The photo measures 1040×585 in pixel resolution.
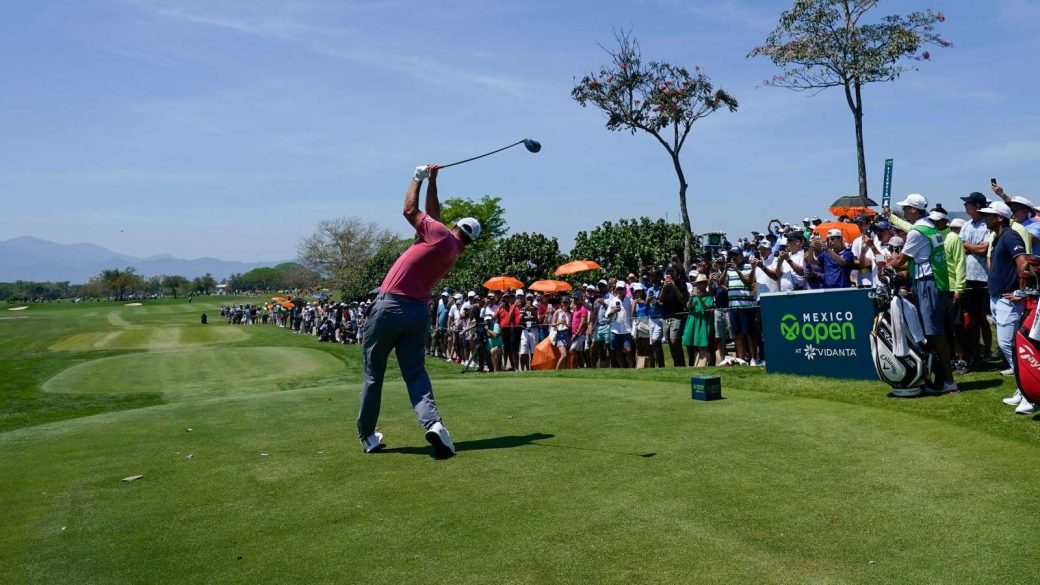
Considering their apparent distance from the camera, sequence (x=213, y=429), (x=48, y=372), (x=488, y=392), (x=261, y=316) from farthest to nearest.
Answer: (x=261, y=316) → (x=48, y=372) → (x=488, y=392) → (x=213, y=429)

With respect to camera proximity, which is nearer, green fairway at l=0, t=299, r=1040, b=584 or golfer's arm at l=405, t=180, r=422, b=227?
green fairway at l=0, t=299, r=1040, b=584

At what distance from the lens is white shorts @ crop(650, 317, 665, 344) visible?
1850cm

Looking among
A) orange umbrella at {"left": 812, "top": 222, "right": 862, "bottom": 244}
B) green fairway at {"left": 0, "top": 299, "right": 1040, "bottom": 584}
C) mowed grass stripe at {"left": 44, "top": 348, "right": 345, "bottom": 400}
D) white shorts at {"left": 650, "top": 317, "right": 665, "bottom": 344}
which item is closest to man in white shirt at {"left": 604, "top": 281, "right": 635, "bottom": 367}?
white shorts at {"left": 650, "top": 317, "right": 665, "bottom": 344}

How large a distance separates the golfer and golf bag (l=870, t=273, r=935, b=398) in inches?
194

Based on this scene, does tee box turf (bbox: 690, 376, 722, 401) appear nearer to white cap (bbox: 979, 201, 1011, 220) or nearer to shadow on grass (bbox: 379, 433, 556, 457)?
shadow on grass (bbox: 379, 433, 556, 457)

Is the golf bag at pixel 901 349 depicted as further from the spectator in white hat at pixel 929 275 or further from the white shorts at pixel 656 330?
the white shorts at pixel 656 330

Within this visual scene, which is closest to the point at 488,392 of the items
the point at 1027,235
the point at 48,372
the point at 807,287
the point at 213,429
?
the point at 213,429

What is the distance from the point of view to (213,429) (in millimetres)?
9469

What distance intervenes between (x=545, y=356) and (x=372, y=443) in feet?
44.7

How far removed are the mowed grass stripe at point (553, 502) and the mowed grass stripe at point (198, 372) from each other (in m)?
11.1

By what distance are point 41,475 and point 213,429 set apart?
82.4 inches

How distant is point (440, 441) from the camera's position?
7.38m

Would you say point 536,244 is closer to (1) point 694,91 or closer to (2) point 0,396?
(1) point 694,91

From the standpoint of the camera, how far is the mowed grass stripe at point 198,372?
817 inches
